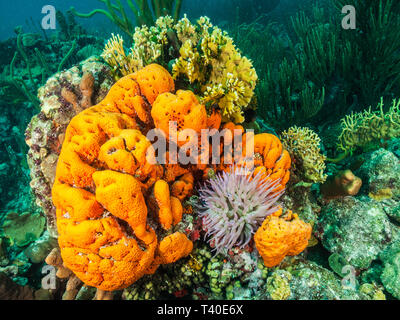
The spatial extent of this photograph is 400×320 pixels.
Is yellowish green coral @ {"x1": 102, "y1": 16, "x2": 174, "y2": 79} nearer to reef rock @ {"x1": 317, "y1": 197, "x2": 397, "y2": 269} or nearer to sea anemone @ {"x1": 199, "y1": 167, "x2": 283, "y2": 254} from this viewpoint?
sea anemone @ {"x1": 199, "y1": 167, "x2": 283, "y2": 254}

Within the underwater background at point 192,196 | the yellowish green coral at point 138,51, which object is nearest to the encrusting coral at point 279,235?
the underwater background at point 192,196

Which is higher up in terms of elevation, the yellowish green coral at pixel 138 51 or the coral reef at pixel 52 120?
the yellowish green coral at pixel 138 51

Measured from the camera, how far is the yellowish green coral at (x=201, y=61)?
2.57 meters

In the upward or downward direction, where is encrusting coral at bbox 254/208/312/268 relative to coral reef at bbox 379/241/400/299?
upward

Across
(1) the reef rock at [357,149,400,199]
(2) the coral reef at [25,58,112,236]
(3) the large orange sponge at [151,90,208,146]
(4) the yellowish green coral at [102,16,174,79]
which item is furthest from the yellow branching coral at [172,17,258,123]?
(1) the reef rock at [357,149,400,199]

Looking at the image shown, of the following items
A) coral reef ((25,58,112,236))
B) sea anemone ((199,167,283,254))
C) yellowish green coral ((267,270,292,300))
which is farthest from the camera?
coral reef ((25,58,112,236))

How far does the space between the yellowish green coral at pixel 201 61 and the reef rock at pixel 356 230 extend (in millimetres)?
1973

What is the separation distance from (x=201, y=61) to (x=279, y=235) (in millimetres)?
2099

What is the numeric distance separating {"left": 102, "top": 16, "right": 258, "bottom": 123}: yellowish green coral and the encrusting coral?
3.94 feet

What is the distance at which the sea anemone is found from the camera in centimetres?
237

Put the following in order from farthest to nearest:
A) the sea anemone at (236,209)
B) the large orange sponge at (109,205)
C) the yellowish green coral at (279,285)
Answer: the sea anemone at (236,209) < the yellowish green coral at (279,285) < the large orange sponge at (109,205)

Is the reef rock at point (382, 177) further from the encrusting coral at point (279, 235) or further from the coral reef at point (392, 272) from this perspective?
the encrusting coral at point (279, 235)

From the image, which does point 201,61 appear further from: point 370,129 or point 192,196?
point 370,129

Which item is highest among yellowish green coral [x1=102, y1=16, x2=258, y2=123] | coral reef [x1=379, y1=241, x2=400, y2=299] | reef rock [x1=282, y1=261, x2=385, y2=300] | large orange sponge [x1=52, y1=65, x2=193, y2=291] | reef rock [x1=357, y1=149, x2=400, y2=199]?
yellowish green coral [x1=102, y1=16, x2=258, y2=123]
